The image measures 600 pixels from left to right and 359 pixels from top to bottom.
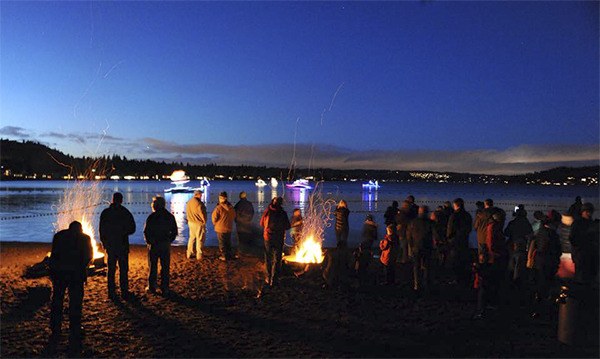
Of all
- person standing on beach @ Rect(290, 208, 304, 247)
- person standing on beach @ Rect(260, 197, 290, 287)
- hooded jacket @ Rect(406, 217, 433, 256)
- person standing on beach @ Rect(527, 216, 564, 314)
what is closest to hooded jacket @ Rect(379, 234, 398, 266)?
hooded jacket @ Rect(406, 217, 433, 256)

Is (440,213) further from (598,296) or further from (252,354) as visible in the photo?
(252,354)

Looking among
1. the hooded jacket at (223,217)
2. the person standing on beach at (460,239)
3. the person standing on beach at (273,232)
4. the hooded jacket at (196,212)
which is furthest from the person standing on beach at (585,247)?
the hooded jacket at (196,212)

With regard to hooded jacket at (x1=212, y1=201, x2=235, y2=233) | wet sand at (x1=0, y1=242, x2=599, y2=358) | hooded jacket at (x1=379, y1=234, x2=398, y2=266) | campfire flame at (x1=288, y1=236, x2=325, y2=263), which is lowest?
wet sand at (x1=0, y1=242, x2=599, y2=358)

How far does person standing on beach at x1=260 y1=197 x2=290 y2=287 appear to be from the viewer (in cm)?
1064

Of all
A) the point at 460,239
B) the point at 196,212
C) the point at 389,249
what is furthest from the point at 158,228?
the point at 460,239

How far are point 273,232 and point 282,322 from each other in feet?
9.08

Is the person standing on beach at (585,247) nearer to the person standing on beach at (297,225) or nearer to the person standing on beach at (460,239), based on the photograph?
the person standing on beach at (460,239)

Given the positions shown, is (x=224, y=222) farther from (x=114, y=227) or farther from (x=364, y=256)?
(x=114, y=227)

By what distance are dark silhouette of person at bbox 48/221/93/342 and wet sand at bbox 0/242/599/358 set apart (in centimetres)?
30

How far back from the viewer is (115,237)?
370 inches

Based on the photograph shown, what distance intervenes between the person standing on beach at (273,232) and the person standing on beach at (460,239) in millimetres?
3738

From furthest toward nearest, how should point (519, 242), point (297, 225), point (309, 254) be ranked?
1. point (297, 225)
2. point (309, 254)
3. point (519, 242)

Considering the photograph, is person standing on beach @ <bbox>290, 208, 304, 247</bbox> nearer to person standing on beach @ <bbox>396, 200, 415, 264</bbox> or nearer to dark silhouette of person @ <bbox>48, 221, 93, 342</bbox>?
person standing on beach @ <bbox>396, 200, 415, 264</bbox>

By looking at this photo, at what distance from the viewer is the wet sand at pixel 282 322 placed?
6926mm
